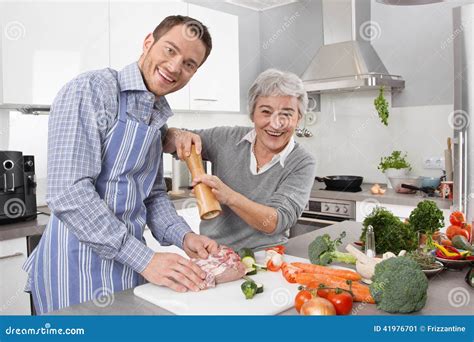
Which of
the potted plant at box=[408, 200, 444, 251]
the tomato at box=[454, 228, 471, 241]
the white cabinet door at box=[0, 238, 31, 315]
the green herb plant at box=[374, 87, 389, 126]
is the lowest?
the white cabinet door at box=[0, 238, 31, 315]

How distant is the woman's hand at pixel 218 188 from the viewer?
1264mm

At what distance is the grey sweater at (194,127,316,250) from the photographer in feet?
4.97

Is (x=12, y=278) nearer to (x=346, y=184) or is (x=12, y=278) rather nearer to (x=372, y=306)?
(x=372, y=306)

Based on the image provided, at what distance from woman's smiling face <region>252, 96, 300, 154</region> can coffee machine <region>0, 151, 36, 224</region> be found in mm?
1175

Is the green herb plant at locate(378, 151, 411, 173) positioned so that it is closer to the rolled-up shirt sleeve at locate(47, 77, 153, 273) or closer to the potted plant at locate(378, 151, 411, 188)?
the potted plant at locate(378, 151, 411, 188)

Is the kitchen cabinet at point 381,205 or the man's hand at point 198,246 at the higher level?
the man's hand at point 198,246

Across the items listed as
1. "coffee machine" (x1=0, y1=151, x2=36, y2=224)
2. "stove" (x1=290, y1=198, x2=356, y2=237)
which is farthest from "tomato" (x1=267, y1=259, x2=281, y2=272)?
"stove" (x1=290, y1=198, x2=356, y2=237)

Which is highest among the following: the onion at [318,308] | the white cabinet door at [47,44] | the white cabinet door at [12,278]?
the white cabinet door at [47,44]

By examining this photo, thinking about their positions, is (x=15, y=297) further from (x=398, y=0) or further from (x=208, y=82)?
(x=398, y=0)

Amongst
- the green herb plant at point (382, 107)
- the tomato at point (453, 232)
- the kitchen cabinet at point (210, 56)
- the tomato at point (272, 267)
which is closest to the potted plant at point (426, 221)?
the tomato at point (453, 232)

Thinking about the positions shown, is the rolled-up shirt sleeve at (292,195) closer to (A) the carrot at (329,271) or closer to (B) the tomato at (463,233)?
(A) the carrot at (329,271)

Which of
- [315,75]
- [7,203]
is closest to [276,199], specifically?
[7,203]

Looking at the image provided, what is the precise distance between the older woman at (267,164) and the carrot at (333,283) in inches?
12.9

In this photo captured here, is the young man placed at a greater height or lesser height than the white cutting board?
greater
